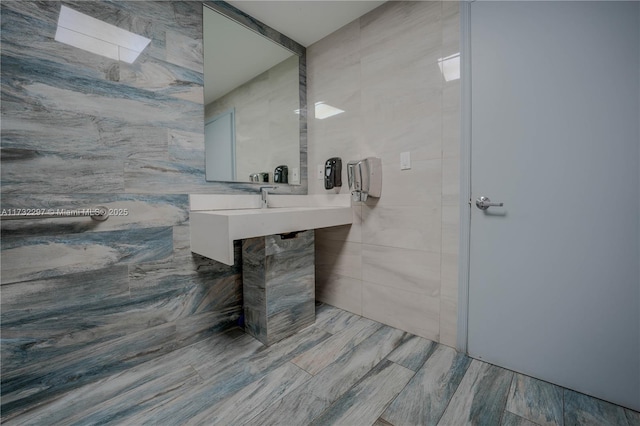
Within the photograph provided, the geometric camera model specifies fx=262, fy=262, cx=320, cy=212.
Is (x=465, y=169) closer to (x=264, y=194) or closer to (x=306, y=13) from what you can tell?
(x=264, y=194)

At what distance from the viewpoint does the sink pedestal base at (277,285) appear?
5.63 feet

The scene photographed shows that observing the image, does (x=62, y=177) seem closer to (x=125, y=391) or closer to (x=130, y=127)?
(x=130, y=127)

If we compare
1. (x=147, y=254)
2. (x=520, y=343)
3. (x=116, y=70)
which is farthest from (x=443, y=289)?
(x=116, y=70)

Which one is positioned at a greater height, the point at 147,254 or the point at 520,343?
the point at 147,254

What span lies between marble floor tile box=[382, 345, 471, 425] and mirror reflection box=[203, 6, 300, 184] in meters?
1.67

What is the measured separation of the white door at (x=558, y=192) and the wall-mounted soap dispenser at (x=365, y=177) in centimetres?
60

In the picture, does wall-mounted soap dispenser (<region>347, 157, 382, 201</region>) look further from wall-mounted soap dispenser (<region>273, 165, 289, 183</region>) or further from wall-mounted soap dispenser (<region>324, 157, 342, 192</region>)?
wall-mounted soap dispenser (<region>273, 165, 289, 183</region>)

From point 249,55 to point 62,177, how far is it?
58.2 inches

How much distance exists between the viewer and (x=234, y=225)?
4.33 feet

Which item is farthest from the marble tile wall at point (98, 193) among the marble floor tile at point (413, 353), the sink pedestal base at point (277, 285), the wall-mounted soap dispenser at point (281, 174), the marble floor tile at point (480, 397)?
the marble floor tile at point (480, 397)

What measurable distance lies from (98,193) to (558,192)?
7.66 ft

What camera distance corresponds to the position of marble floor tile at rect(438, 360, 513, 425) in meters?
1.13

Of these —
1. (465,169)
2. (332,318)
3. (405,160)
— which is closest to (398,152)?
(405,160)

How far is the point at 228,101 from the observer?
1928 mm
